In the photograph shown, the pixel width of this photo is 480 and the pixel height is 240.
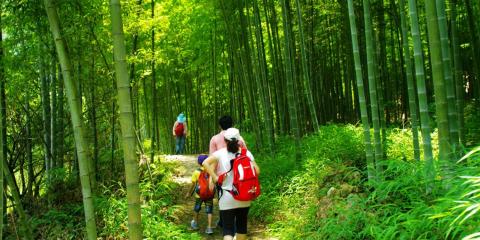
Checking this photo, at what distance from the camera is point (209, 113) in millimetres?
17297

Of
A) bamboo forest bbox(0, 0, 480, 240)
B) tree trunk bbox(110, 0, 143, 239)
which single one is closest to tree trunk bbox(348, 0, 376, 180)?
bamboo forest bbox(0, 0, 480, 240)

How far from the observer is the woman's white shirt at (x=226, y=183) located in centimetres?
349

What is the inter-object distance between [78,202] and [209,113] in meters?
10.9

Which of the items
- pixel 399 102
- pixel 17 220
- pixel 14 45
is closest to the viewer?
pixel 14 45

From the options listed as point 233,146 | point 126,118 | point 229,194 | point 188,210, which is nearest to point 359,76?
point 233,146

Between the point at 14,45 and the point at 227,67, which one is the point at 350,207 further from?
the point at 227,67

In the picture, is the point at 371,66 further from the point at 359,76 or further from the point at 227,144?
the point at 227,144

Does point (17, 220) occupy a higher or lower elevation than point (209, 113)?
lower

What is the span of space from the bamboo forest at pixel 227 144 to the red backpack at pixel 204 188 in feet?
0.05

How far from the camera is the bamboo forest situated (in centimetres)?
298

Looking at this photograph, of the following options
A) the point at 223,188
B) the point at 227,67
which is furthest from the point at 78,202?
the point at 227,67

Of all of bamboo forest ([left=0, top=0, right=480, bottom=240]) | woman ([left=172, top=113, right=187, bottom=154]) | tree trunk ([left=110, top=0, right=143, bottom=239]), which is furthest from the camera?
woman ([left=172, top=113, right=187, bottom=154])

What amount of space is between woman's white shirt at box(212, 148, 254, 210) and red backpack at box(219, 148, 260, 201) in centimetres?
5

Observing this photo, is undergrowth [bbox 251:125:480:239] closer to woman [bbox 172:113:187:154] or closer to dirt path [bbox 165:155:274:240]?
dirt path [bbox 165:155:274:240]
